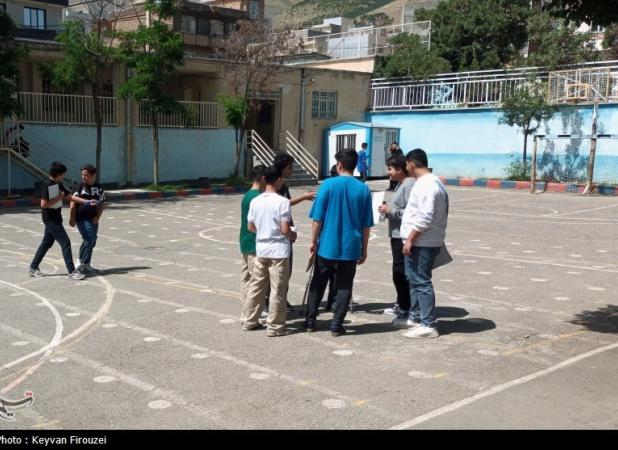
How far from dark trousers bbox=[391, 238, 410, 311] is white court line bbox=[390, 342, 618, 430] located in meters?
1.87

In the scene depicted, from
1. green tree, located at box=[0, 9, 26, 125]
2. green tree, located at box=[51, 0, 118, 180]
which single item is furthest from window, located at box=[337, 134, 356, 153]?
green tree, located at box=[0, 9, 26, 125]

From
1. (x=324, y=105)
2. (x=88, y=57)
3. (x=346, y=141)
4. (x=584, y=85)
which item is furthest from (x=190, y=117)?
(x=584, y=85)

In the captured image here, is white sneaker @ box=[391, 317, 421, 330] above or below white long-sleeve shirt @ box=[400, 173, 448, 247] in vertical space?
below

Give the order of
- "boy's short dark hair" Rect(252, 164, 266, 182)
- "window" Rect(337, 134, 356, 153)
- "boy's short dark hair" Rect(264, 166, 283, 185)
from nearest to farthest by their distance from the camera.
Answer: "boy's short dark hair" Rect(264, 166, 283, 185) → "boy's short dark hair" Rect(252, 164, 266, 182) → "window" Rect(337, 134, 356, 153)

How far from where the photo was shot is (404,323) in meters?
7.16

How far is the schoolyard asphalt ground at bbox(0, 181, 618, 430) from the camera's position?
4770 millimetres

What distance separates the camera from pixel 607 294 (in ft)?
28.4

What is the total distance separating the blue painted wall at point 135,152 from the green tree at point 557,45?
48.0 feet

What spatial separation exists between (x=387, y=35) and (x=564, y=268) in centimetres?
3148

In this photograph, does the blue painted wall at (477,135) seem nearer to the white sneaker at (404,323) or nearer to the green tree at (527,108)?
the green tree at (527,108)

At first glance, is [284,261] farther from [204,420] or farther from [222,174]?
Result: [222,174]

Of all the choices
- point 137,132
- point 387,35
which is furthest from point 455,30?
point 137,132

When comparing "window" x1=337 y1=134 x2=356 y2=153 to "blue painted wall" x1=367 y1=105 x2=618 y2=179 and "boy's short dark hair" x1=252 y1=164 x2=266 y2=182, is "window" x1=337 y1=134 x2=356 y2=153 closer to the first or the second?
"blue painted wall" x1=367 y1=105 x2=618 y2=179

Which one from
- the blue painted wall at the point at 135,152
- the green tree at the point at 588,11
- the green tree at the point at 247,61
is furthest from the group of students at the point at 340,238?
the green tree at the point at 247,61
